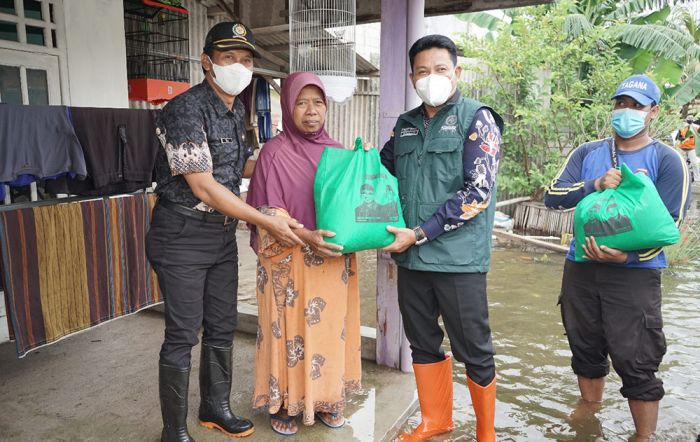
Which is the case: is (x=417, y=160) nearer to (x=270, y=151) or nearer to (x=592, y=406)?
(x=270, y=151)

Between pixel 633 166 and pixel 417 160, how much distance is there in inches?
43.4

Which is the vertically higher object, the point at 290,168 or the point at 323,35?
the point at 323,35

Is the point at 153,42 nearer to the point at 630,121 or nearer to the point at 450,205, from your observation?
the point at 450,205

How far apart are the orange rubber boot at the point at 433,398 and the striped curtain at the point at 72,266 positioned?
2.28 metres

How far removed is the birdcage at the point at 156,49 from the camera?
5.42 meters

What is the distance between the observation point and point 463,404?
3230 millimetres

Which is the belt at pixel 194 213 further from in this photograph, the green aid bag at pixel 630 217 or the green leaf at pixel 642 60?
the green leaf at pixel 642 60

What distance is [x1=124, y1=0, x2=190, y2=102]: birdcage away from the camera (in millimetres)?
5418

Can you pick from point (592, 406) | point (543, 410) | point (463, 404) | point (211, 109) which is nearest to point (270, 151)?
point (211, 109)

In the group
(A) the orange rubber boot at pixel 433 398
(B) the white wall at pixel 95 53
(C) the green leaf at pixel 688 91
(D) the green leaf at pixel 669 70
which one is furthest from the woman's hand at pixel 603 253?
(C) the green leaf at pixel 688 91

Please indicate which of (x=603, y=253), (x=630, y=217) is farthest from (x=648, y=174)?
(x=603, y=253)

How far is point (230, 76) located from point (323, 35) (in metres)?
2.23

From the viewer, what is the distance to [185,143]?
2.22 m

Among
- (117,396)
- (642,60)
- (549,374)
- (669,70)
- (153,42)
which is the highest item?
(642,60)
